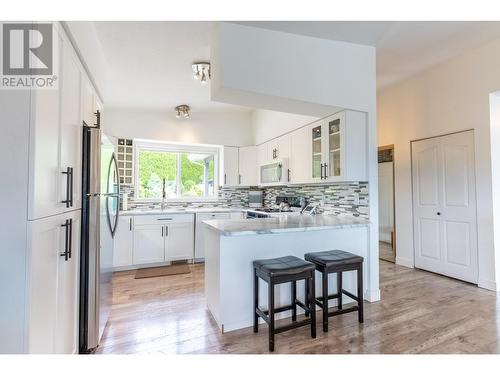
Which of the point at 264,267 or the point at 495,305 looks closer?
the point at 264,267

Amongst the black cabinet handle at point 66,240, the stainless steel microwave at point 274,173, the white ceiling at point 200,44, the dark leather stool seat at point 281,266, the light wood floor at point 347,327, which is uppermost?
the white ceiling at point 200,44

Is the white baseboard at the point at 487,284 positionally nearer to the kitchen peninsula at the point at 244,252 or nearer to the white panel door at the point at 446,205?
the white panel door at the point at 446,205

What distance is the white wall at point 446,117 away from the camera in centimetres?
304

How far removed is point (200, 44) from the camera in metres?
2.63

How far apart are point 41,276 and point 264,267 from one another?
137 cm

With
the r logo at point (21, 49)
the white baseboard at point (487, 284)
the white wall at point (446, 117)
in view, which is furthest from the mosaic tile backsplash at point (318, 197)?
the r logo at point (21, 49)

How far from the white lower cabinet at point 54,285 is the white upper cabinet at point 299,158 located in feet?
8.82

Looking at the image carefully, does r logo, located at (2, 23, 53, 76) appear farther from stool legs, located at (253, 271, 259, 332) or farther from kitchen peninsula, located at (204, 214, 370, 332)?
stool legs, located at (253, 271, 259, 332)

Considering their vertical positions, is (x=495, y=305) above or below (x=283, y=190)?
below

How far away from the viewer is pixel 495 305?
2.62 m

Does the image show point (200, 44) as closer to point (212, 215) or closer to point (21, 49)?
point (21, 49)
